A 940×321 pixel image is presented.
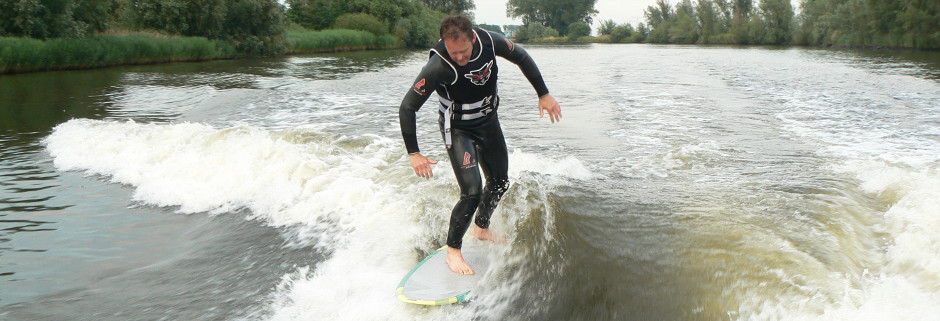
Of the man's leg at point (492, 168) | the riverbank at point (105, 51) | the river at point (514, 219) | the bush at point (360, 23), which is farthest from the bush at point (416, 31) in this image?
the man's leg at point (492, 168)

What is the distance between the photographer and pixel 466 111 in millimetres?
5398

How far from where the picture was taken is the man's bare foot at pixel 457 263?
211 inches

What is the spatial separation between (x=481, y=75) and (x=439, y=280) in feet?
5.79

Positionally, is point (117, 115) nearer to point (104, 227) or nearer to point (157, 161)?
point (157, 161)

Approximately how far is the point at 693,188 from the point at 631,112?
26.3 ft

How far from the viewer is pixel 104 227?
7.39m

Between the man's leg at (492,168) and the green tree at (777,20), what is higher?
the green tree at (777,20)

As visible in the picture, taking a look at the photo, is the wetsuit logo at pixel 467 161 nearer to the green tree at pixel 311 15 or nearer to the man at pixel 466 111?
the man at pixel 466 111

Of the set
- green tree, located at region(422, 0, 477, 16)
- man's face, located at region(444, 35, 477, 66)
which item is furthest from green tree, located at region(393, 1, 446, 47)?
man's face, located at region(444, 35, 477, 66)

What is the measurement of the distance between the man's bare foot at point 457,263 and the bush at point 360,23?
68.0 metres

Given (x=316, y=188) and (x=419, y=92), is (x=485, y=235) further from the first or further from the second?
(x=316, y=188)

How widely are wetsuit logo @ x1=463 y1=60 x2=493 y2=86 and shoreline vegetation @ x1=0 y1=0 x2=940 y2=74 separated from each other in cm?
1321

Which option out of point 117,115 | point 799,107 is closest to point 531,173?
point 799,107

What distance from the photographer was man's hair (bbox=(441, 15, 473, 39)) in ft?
15.5
